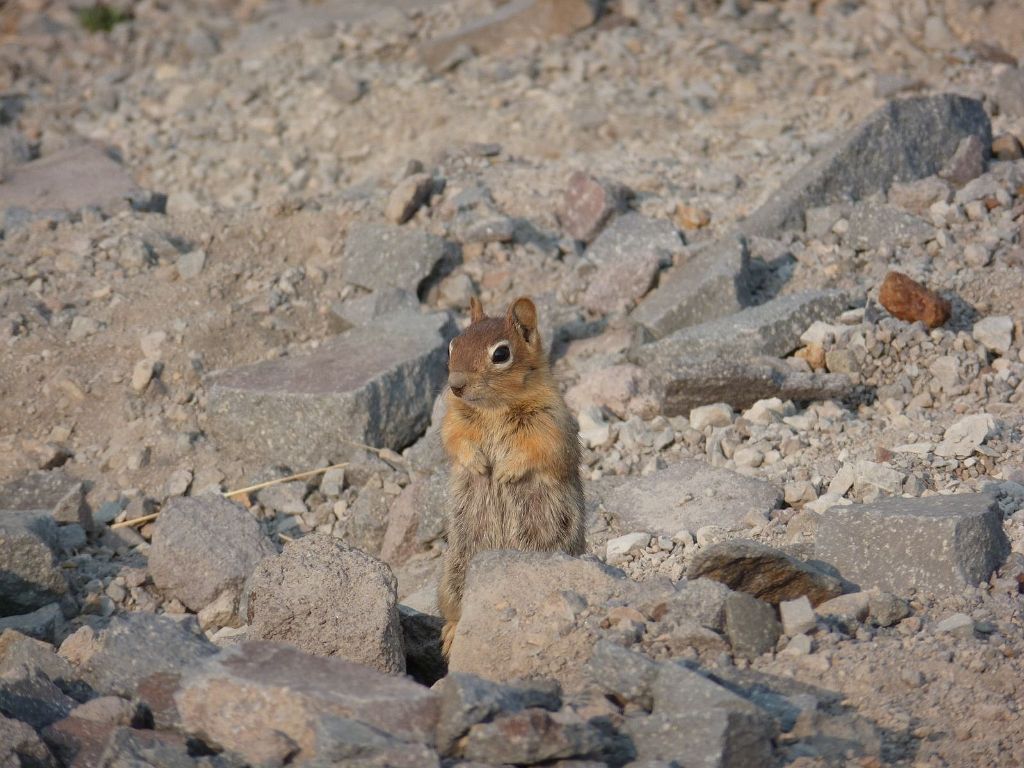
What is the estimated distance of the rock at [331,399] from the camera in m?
7.24

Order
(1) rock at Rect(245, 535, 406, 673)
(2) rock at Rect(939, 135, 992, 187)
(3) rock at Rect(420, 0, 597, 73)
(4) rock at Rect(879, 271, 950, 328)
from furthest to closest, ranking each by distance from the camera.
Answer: (3) rock at Rect(420, 0, 597, 73), (2) rock at Rect(939, 135, 992, 187), (4) rock at Rect(879, 271, 950, 328), (1) rock at Rect(245, 535, 406, 673)

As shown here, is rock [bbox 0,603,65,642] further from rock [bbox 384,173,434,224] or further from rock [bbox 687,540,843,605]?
rock [bbox 384,173,434,224]

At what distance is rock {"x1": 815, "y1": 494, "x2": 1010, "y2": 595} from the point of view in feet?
15.5

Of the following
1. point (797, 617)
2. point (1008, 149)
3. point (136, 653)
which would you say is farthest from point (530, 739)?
point (1008, 149)

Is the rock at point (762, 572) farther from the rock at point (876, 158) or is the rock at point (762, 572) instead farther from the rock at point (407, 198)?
the rock at point (407, 198)

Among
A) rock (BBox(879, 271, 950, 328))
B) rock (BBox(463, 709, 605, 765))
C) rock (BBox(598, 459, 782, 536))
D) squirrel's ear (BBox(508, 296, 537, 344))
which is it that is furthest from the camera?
rock (BBox(879, 271, 950, 328))

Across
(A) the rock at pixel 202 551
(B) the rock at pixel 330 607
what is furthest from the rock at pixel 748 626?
(A) the rock at pixel 202 551

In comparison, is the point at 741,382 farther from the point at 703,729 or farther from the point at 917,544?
the point at 703,729

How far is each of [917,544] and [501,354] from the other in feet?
6.20

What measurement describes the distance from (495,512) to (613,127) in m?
4.75

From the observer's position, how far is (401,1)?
11.8 m

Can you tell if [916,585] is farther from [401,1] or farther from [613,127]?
[401,1]

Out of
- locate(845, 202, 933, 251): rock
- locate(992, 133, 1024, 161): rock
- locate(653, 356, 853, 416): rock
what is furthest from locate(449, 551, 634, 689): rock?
locate(992, 133, 1024, 161): rock

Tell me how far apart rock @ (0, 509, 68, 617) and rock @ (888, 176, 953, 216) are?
5666 millimetres
